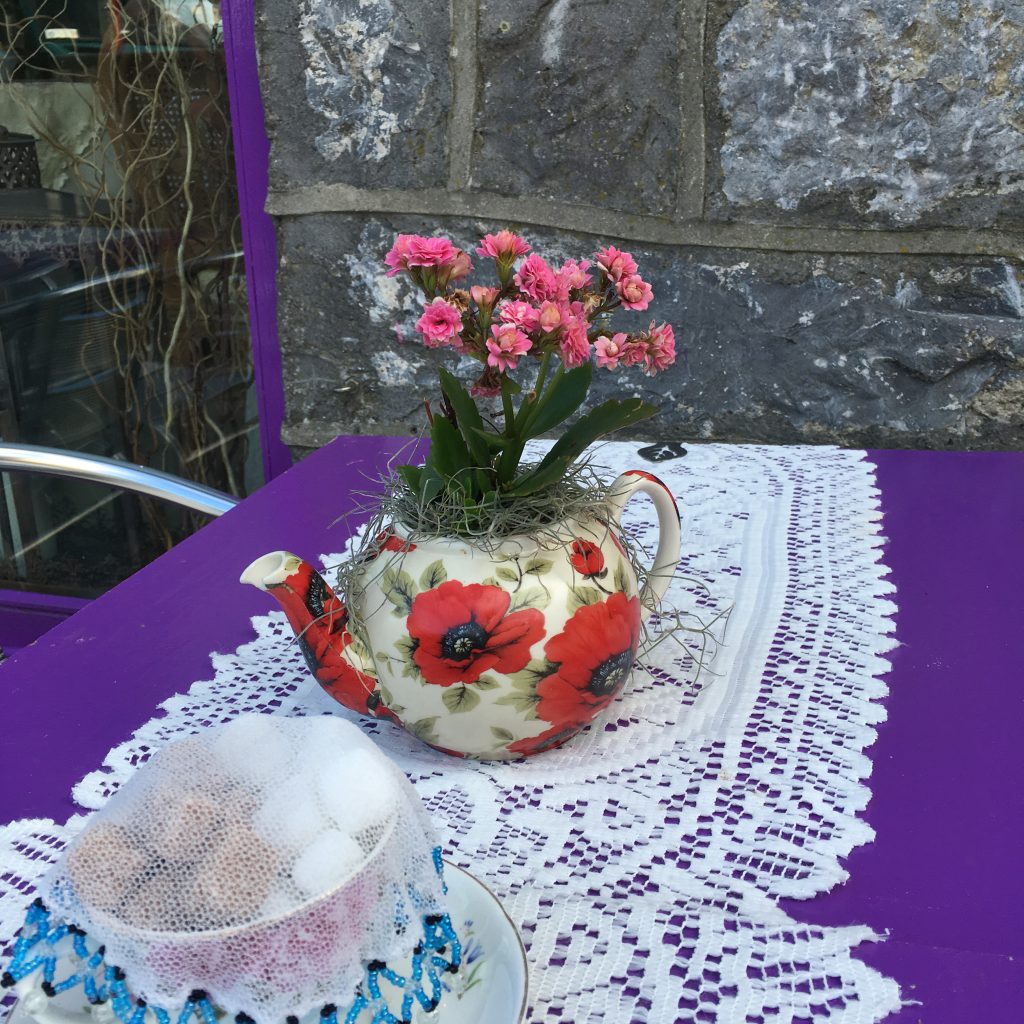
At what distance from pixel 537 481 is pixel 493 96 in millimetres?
905

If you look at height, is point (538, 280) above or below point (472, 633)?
above

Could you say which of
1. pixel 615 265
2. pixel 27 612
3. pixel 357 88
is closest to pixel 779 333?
pixel 357 88

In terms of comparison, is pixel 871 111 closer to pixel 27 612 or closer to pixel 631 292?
pixel 631 292

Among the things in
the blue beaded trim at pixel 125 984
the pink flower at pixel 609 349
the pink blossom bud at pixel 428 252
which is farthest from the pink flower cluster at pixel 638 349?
the blue beaded trim at pixel 125 984

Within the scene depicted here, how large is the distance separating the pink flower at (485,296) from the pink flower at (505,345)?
22 mm

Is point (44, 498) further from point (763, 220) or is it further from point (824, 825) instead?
point (824, 825)

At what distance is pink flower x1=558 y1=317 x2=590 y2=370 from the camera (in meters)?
0.60

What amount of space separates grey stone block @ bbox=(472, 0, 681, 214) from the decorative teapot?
0.82 meters

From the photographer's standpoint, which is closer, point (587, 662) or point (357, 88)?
point (587, 662)

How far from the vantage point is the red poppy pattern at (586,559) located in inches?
26.0

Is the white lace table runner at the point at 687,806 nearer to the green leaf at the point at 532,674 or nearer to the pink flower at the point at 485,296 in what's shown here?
the green leaf at the point at 532,674

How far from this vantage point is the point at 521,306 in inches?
23.2

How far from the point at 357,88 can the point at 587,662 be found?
1.04 m

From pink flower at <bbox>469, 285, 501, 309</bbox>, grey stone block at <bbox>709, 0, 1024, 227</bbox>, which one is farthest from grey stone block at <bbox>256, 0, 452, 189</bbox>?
pink flower at <bbox>469, 285, 501, 309</bbox>
